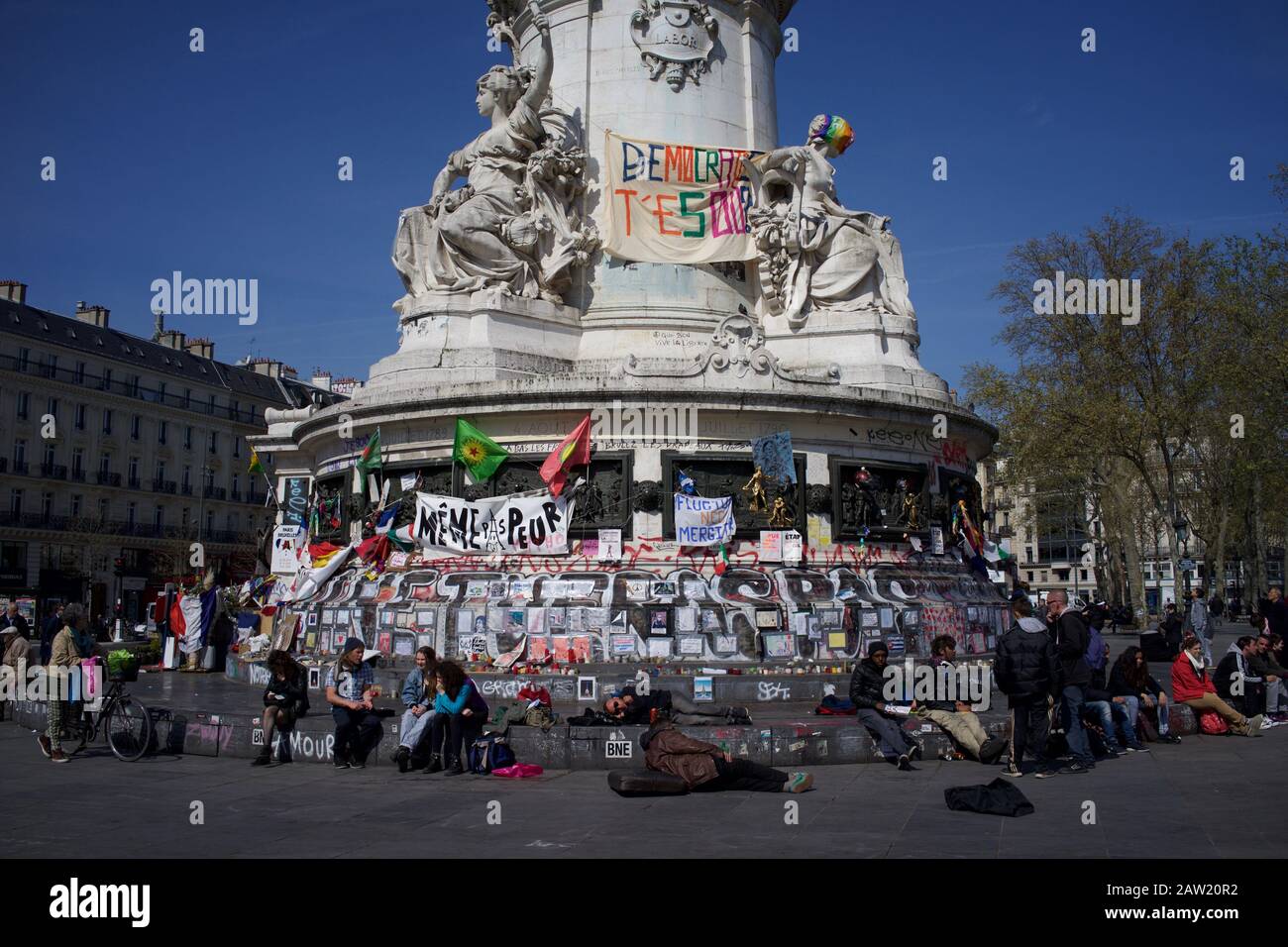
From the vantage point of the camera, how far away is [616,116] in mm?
26125

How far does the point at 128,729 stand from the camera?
49.8ft

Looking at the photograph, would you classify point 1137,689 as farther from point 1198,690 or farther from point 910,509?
point 910,509

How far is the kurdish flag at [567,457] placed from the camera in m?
20.9

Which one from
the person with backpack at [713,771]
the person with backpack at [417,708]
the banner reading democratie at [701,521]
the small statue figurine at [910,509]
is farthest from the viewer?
the small statue figurine at [910,509]

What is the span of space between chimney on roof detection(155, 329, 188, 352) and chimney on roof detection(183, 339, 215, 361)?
0.59 m

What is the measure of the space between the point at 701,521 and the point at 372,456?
22.3 ft

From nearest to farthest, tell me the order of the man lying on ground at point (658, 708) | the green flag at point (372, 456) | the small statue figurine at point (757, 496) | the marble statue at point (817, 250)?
1. the man lying on ground at point (658, 708)
2. the small statue figurine at point (757, 496)
3. the green flag at point (372, 456)
4. the marble statue at point (817, 250)

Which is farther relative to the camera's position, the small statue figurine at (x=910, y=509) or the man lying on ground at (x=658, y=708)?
the small statue figurine at (x=910, y=509)

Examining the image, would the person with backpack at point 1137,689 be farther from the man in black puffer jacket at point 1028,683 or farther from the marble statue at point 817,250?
the marble statue at point 817,250

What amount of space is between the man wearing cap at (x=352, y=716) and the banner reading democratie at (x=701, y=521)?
744 cm

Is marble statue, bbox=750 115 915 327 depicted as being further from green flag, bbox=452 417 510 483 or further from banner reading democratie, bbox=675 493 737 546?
green flag, bbox=452 417 510 483

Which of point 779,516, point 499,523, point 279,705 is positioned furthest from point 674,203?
point 279,705

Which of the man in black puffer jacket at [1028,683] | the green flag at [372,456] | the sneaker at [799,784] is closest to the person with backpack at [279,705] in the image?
the sneaker at [799,784]
